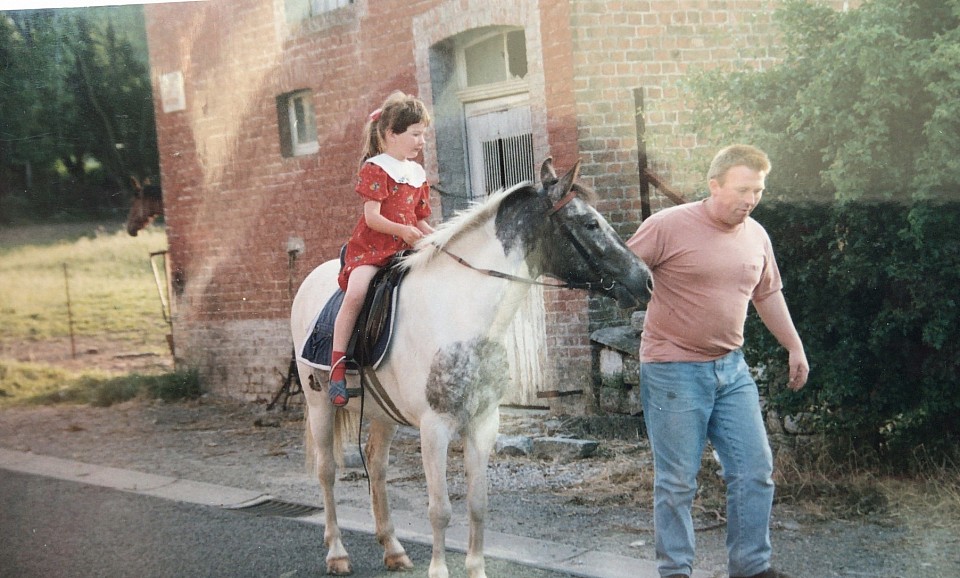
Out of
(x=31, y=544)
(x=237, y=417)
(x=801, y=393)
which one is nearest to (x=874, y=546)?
(x=801, y=393)

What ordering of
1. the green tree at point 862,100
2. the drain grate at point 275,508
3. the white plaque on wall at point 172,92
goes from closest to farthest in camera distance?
the green tree at point 862,100
the white plaque on wall at point 172,92
the drain grate at point 275,508

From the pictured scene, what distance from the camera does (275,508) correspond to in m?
6.26

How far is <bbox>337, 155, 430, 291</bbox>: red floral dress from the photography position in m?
4.72

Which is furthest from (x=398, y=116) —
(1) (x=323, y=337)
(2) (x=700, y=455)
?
(2) (x=700, y=455)

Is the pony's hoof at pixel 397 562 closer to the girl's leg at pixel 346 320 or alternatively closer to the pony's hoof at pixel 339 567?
the pony's hoof at pixel 339 567

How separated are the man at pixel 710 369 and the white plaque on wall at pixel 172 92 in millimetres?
3102

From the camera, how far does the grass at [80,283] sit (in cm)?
537

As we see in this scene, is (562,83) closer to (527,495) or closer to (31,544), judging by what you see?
(527,495)

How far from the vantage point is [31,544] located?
549 centimetres

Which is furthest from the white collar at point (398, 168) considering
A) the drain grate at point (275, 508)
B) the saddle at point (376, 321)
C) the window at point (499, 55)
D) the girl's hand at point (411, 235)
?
the drain grate at point (275, 508)

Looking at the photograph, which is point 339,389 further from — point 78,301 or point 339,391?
point 78,301

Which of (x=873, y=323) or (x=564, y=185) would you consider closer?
(x=564, y=185)

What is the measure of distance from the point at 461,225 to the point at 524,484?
2192 millimetres

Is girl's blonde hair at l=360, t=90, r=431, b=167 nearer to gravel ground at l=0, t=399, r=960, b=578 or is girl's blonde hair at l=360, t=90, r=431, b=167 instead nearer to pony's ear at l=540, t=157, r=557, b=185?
pony's ear at l=540, t=157, r=557, b=185
